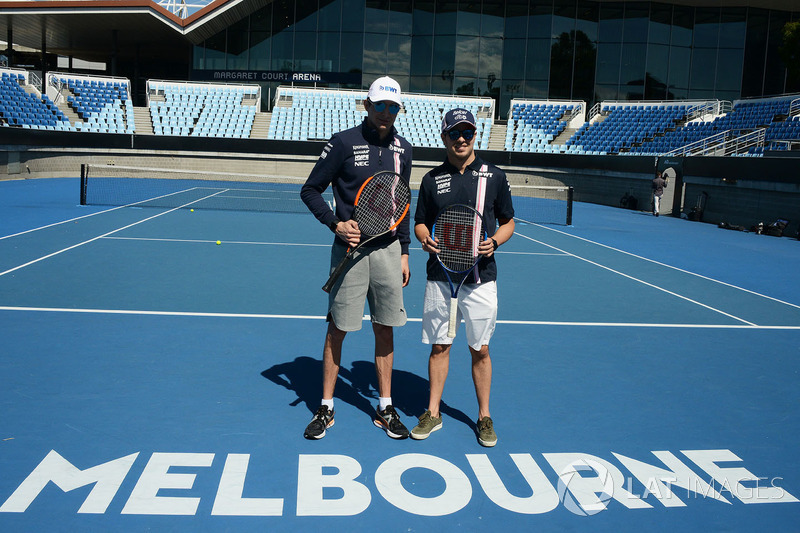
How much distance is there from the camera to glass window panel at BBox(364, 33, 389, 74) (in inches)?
1681

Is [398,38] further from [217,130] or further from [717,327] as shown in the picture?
[717,327]

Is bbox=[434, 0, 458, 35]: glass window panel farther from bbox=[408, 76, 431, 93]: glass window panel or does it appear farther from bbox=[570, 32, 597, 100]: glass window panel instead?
bbox=[570, 32, 597, 100]: glass window panel

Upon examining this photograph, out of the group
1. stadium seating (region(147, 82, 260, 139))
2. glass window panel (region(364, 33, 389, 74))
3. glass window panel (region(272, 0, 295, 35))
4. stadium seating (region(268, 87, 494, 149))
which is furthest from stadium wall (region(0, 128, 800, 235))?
glass window panel (region(272, 0, 295, 35))

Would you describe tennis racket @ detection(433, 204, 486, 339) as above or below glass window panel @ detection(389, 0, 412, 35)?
below

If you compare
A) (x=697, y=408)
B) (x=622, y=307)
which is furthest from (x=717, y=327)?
(x=697, y=408)

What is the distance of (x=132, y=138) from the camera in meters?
36.3

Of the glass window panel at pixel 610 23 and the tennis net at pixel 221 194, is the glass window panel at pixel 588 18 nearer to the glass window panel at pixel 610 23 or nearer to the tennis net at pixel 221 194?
the glass window panel at pixel 610 23

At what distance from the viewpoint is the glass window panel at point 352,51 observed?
42781mm

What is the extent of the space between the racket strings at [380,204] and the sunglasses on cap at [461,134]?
18.4 inches

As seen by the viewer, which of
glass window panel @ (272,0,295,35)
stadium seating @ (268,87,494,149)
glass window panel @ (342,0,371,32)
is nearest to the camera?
stadium seating @ (268,87,494,149)

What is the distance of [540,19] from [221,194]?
23.8m

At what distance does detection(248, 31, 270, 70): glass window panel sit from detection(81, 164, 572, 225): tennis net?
931 centimetres

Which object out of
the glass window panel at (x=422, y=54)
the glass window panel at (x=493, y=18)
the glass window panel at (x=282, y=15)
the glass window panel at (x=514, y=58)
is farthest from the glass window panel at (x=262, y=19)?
the glass window panel at (x=514, y=58)

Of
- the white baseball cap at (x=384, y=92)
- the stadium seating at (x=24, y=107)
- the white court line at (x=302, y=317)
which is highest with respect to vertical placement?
the stadium seating at (x=24, y=107)
